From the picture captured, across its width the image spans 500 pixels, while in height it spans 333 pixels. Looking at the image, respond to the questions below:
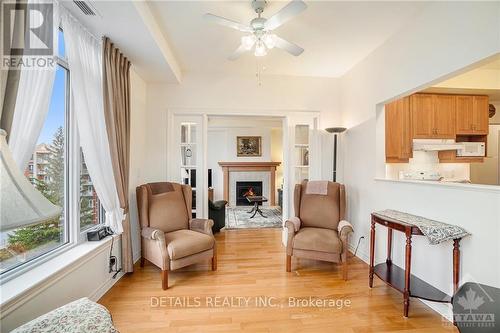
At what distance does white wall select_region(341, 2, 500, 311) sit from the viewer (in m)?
1.65

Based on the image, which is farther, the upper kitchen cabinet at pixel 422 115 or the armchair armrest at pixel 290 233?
the upper kitchen cabinet at pixel 422 115

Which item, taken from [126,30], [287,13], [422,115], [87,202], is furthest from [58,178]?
[422,115]

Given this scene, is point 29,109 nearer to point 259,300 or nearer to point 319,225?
point 259,300

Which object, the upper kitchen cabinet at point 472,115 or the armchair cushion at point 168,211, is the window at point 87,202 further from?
the upper kitchen cabinet at point 472,115

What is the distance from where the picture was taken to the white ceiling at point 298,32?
2.05 m

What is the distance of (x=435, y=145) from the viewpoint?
3.31 metres

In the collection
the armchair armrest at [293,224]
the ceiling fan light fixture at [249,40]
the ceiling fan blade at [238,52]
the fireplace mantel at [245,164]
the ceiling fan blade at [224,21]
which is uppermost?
the ceiling fan blade at [224,21]

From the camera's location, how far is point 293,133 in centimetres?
367

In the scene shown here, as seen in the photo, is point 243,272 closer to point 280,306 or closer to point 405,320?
point 280,306

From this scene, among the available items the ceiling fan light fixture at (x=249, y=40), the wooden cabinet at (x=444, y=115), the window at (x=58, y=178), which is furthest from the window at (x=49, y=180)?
the wooden cabinet at (x=444, y=115)

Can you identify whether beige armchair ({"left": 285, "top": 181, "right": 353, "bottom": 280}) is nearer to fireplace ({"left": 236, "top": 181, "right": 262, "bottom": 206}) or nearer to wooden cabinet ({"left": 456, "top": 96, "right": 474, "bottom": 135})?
wooden cabinet ({"left": 456, "top": 96, "right": 474, "bottom": 135})

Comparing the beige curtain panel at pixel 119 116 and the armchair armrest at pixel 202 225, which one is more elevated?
the beige curtain panel at pixel 119 116

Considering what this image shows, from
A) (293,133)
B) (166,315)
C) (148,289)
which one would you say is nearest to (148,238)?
(148,289)

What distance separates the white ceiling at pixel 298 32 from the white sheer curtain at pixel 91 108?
2.26 feet
